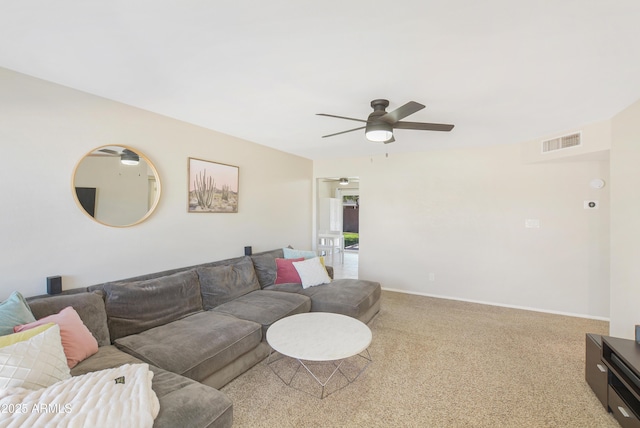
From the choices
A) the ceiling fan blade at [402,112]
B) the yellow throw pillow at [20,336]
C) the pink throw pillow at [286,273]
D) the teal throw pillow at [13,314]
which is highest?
the ceiling fan blade at [402,112]

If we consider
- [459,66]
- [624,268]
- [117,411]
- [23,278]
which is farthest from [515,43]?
[23,278]

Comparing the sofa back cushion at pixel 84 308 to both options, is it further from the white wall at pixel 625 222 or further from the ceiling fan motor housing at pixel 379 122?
the white wall at pixel 625 222

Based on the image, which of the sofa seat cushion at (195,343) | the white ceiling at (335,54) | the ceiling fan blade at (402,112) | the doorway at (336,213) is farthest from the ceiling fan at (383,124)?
the doorway at (336,213)

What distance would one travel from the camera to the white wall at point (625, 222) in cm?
252

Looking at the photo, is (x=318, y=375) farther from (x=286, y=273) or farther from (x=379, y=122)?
(x=379, y=122)

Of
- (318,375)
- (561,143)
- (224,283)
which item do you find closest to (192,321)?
(224,283)

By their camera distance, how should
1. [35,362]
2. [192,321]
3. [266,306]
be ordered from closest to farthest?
[35,362], [192,321], [266,306]

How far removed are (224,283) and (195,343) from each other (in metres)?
1.05

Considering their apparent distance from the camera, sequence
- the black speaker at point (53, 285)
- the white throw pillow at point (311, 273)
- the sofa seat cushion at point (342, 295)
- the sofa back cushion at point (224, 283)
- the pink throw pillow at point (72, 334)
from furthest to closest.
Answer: the white throw pillow at point (311, 273), the sofa seat cushion at point (342, 295), the sofa back cushion at point (224, 283), the black speaker at point (53, 285), the pink throw pillow at point (72, 334)

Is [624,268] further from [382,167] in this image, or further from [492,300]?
[382,167]

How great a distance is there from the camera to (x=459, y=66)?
1.96m

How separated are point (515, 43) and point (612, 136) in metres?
2.31

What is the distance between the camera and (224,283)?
10.1 ft

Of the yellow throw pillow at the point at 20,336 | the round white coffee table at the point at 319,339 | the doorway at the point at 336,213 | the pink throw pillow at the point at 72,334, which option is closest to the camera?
the yellow throw pillow at the point at 20,336
